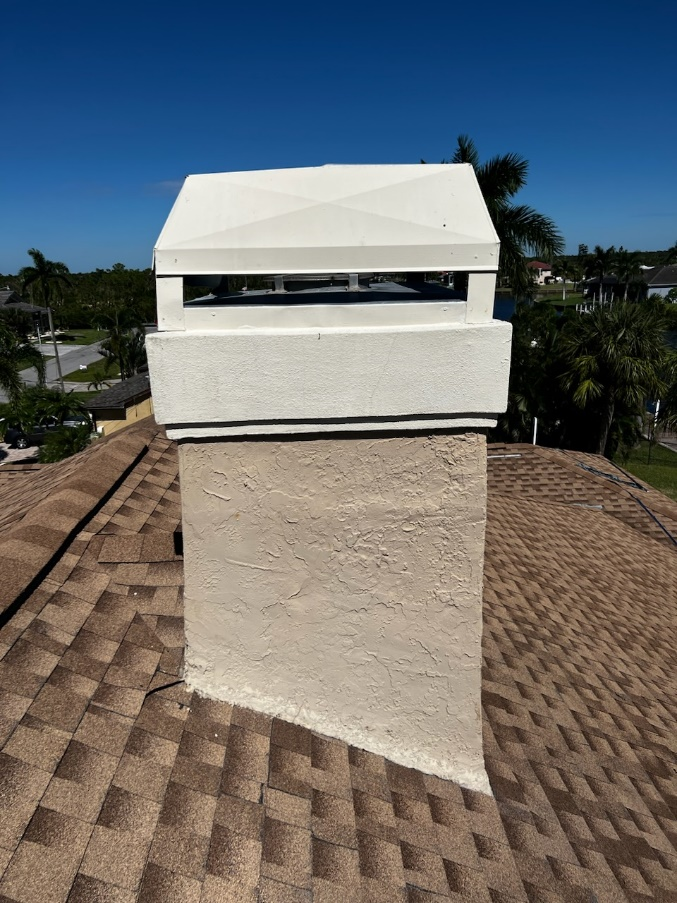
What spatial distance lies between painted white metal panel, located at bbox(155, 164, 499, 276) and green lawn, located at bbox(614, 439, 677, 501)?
26.9 metres

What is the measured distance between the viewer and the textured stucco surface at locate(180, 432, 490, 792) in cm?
242

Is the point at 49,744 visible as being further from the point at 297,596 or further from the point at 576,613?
the point at 576,613

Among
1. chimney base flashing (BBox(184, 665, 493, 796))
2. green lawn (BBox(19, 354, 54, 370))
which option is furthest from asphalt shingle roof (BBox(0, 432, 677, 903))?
green lawn (BBox(19, 354, 54, 370))

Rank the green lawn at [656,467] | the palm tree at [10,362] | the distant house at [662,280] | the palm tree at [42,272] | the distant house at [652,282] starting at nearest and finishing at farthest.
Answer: the green lawn at [656,467], the palm tree at [10,362], the palm tree at [42,272], the distant house at [652,282], the distant house at [662,280]

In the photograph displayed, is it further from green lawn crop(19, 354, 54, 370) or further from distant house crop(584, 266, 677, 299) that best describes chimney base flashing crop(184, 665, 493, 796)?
distant house crop(584, 266, 677, 299)

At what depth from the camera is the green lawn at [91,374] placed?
4991 cm

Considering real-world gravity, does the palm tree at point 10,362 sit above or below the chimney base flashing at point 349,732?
below

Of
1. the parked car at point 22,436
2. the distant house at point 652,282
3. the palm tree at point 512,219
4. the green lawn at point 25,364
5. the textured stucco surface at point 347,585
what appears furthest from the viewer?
the distant house at point 652,282

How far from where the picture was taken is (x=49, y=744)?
81.4 inches

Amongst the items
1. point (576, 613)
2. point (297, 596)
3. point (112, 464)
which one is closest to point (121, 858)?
point (297, 596)

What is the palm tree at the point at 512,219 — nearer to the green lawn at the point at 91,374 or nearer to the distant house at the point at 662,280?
the green lawn at the point at 91,374

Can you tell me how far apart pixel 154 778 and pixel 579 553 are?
7095 millimetres

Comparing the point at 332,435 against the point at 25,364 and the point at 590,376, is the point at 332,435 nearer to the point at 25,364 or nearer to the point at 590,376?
the point at 590,376

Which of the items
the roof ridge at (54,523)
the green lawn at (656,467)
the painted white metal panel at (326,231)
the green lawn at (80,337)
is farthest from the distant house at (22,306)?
the painted white metal panel at (326,231)
